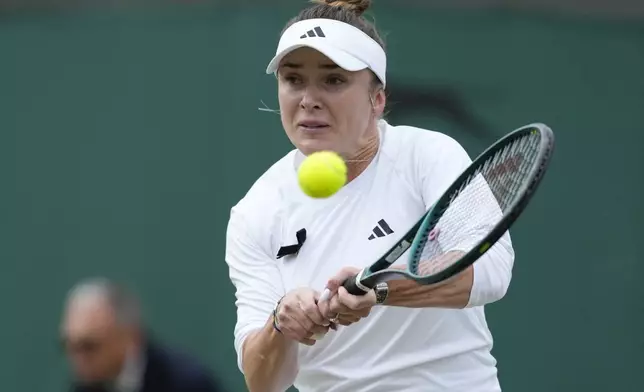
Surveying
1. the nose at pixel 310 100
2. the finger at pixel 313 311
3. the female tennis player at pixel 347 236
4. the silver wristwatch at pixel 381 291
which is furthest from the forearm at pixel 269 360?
the nose at pixel 310 100

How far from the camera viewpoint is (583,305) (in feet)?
16.6

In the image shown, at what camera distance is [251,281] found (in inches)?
125

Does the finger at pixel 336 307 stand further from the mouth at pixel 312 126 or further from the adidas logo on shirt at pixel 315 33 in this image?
the adidas logo on shirt at pixel 315 33

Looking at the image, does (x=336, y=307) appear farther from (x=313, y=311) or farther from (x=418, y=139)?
(x=418, y=139)

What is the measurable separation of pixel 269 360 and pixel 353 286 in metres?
0.37

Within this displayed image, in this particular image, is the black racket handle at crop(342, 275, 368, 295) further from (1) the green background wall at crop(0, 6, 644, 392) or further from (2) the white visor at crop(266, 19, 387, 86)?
(1) the green background wall at crop(0, 6, 644, 392)

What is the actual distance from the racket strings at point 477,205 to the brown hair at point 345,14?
494 mm

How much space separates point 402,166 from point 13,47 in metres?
2.80

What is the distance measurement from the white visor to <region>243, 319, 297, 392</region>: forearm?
64cm

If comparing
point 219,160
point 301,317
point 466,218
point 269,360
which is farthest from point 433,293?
point 219,160

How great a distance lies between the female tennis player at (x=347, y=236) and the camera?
10.1 feet

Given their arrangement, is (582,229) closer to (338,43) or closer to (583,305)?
(583,305)

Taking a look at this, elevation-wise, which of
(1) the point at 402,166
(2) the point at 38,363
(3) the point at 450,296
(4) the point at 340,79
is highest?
(4) the point at 340,79

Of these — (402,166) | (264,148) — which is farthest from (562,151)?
(402,166)
